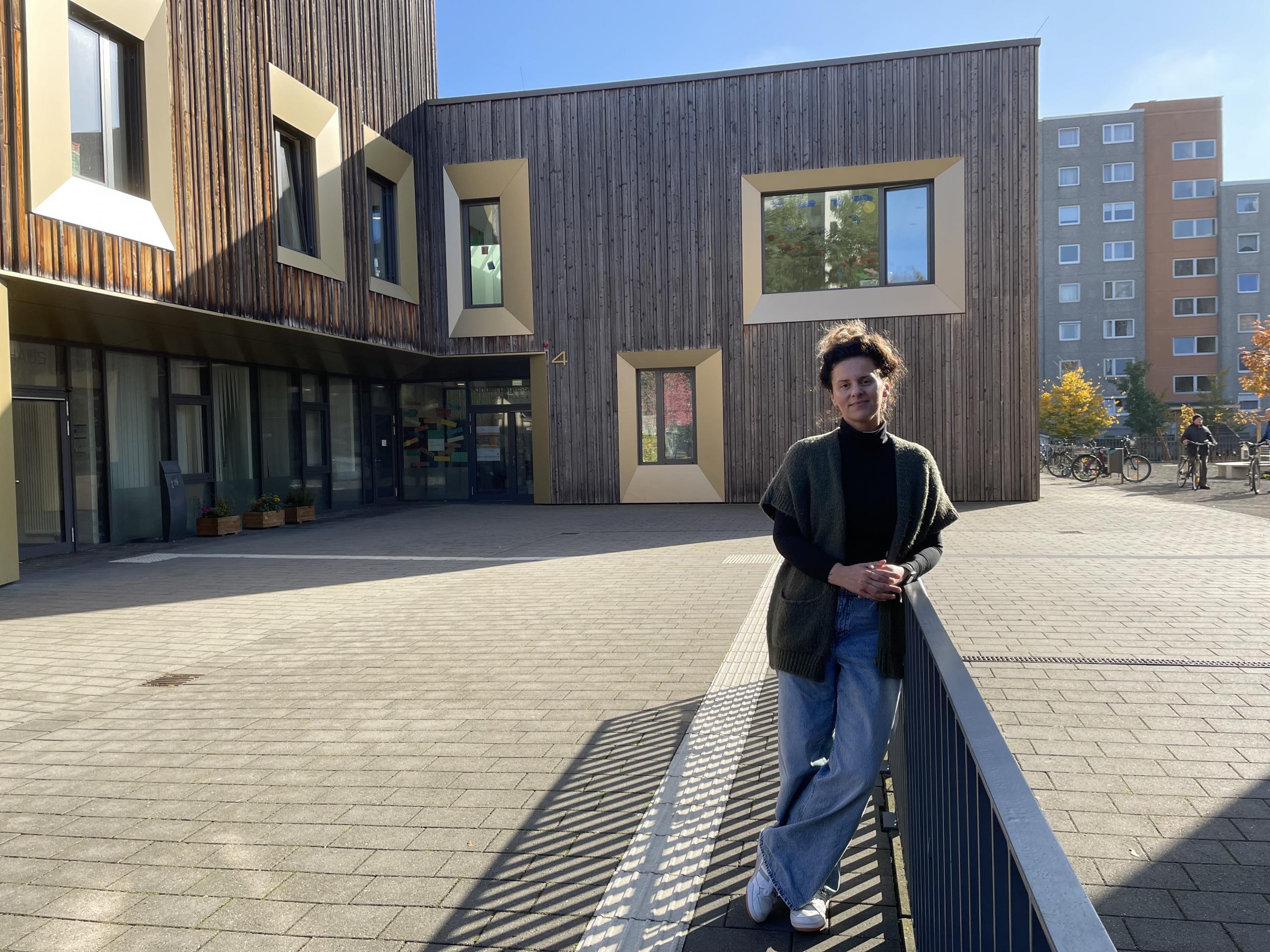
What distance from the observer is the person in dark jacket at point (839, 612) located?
271 centimetres

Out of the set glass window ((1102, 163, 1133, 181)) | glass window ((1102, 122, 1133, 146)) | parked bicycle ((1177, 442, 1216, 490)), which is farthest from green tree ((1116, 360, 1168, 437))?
parked bicycle ((1177, 442, 1216, 490))

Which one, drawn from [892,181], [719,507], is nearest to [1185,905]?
[719,507]

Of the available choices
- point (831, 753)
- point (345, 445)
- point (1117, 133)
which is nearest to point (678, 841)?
point (831, 753)

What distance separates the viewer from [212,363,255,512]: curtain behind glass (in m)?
15.7

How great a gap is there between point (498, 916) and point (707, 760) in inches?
58.5

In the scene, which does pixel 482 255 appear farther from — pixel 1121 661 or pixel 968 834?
pixel 968 834

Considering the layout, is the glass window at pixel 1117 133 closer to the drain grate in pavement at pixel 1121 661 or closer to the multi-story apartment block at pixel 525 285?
the multi-story apartment block at pixel 525 285

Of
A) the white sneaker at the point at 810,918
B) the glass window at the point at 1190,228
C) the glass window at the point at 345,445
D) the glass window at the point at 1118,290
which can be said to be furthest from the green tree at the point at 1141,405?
the white sneaker at the point at 810,918

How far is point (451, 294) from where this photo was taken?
19.1 metres

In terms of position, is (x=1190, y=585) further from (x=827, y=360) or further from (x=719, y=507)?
(x=719, y=507)

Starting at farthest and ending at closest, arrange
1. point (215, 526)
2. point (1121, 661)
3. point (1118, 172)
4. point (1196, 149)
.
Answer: point (1118, 172) → point (1196, 149) → point (215, 526) → point (1121, 661)

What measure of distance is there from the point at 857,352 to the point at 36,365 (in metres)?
12.7

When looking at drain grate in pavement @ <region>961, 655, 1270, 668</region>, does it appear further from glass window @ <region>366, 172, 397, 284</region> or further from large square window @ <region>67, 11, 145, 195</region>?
glass window @ <region>366, 172, 397, 284</region>

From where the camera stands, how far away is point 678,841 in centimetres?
342
